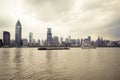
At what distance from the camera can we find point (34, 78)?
3803cm

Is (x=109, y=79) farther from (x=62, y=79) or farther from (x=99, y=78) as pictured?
(x=62, y=79)

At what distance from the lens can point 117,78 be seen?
129 feet

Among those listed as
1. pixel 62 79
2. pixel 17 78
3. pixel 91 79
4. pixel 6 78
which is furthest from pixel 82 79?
pixel 6 78

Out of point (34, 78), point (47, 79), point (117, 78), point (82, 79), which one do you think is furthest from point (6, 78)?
point (117, 78)

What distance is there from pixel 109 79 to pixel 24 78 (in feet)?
63.4

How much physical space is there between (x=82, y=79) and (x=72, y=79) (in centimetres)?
229

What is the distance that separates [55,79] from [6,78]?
434 inches

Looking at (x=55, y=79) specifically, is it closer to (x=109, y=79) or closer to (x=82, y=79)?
(x=82, y=79)

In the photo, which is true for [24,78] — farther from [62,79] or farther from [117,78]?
[117,78]

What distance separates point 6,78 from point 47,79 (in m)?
9.24

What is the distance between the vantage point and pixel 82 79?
125 feet

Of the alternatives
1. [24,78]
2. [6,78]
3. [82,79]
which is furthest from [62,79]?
[6,78]

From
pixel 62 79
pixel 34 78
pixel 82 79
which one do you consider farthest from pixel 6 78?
pixel 82 79

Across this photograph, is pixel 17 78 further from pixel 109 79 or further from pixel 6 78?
pixel 109 79
